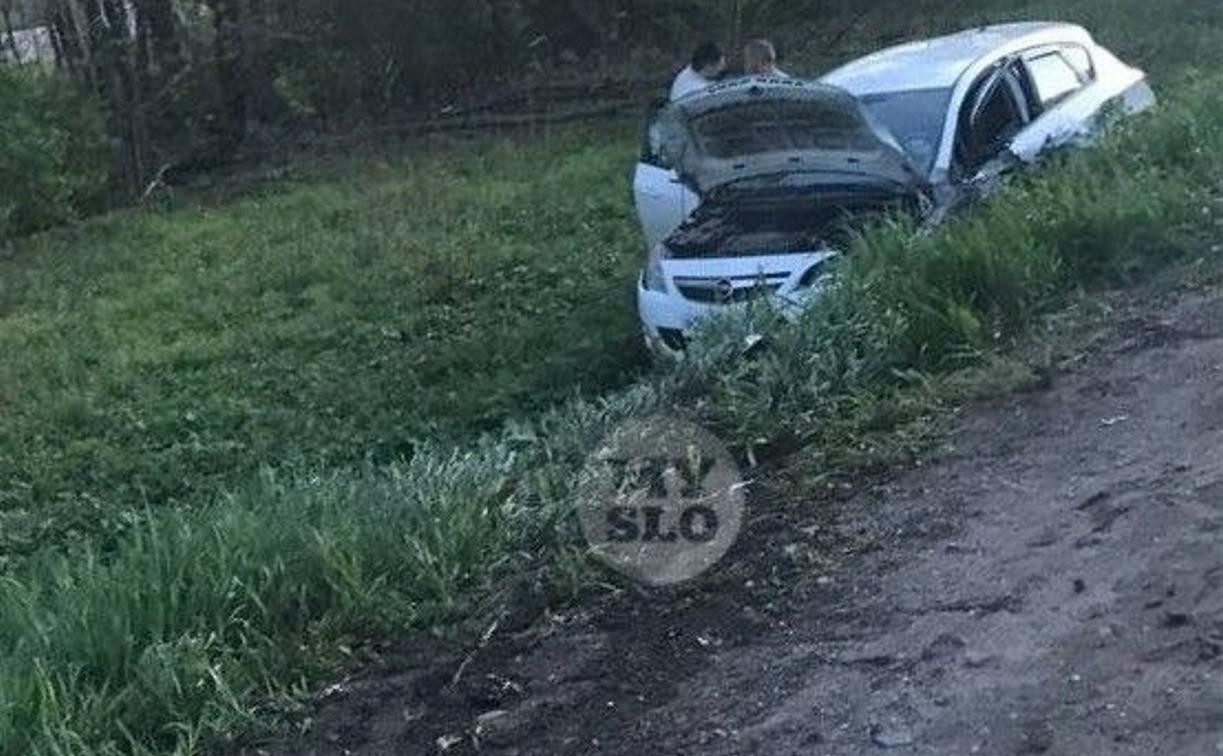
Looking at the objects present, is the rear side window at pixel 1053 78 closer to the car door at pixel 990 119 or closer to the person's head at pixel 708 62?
the car door at pixel 990 119

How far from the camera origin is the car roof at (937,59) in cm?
1169

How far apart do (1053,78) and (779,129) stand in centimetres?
204

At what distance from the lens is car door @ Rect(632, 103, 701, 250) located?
38.3 ft

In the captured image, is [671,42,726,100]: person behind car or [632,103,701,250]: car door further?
[671,42,726,100]: person behind car

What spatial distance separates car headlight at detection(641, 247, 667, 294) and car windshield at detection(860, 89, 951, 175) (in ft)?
4.96

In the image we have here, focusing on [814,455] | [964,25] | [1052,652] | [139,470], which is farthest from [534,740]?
[964,25]

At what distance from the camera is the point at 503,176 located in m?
19.2

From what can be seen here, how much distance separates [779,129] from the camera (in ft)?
37.0

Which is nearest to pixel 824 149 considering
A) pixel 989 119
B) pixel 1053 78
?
pixel 989 119

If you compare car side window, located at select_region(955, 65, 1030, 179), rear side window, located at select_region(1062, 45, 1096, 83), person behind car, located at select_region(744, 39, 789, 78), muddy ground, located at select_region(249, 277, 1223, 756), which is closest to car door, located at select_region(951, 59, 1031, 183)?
car side window, located at select_region(955, 65, 1030, 179)

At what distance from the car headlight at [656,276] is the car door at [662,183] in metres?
0.52

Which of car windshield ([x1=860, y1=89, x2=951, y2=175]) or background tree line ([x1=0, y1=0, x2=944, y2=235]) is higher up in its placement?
car windshield ([x1=860, y1=89, x2=951, y2=175])

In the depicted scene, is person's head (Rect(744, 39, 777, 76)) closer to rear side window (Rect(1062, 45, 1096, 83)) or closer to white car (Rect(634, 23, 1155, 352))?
white car (Rect(634, 23, 1155, 352))

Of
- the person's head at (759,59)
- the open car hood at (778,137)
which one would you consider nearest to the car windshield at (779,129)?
the open car hood at (778,137)
